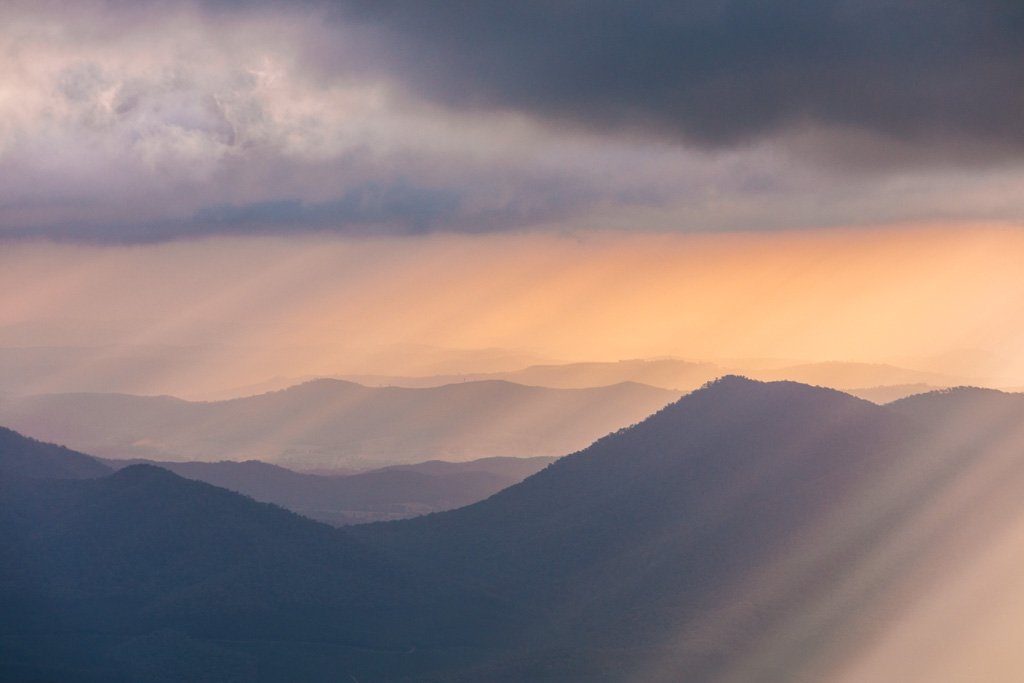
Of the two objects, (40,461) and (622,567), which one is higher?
(40,461)

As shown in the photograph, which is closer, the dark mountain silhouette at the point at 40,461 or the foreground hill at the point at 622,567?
the foreground hill at the point at 622,567

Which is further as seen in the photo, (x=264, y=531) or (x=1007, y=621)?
(x=264, y=531)

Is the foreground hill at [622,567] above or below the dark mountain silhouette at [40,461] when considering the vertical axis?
below

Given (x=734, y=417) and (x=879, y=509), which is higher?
(x=734, y=417)

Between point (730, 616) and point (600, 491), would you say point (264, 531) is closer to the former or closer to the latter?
point (600, 491)

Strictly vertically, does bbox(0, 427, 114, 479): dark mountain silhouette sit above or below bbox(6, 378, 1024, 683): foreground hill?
above

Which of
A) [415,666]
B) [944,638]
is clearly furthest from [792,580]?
[415,666]

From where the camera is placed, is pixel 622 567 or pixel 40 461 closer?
pixel 622 567

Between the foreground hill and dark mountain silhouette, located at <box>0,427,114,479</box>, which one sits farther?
dark mountain silhouette, located at <box>0,427,114,479</box>
